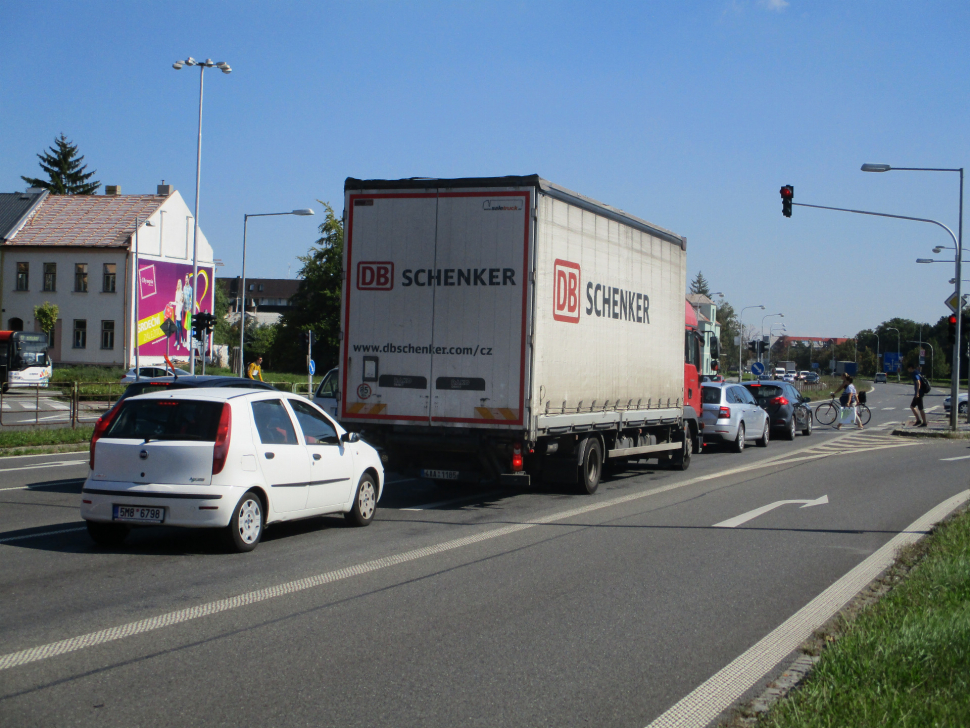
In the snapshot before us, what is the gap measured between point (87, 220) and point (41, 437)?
43.7m

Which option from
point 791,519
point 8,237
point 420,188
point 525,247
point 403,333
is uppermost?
point 8,237

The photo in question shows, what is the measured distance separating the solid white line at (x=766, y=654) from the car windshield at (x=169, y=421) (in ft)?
16.7

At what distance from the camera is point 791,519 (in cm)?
1158

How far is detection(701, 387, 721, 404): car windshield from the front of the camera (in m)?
23.1

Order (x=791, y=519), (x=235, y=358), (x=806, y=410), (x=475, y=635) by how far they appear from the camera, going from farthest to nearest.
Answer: (x=235, y=358), (x=806, y=410), (x=791, y=519), (x=475, y=635)

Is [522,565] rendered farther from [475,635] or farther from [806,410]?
[806,410]

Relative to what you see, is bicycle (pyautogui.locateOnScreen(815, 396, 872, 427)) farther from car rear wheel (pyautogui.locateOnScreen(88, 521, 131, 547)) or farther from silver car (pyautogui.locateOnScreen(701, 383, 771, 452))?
car rear wheel (pyautogui.locateOnScreen(88, 521, 131, 547))

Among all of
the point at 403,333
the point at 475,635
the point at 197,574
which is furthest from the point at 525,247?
the point at 475,635

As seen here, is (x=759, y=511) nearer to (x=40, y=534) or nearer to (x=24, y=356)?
(x=40, y=534)

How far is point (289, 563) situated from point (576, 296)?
19.8ft

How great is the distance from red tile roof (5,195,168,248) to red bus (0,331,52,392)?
37.5ft

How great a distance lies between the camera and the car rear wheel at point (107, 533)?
8938 millimetres

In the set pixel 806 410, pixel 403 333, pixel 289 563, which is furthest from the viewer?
pixel 806 410

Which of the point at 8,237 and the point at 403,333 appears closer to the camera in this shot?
the point at 403,333
